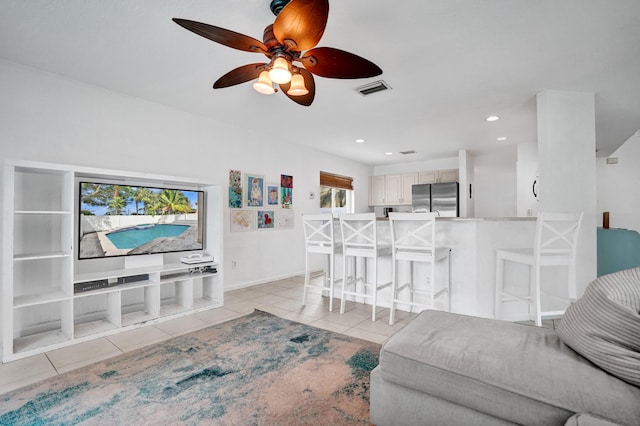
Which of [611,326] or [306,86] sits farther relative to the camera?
[306,86]

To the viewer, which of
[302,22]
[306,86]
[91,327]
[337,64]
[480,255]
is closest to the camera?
[302,22]

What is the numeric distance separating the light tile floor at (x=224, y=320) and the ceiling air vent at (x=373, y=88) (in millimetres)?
2345

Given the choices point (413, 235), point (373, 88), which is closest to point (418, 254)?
point (413, 235)

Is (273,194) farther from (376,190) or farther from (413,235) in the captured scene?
(376,190)

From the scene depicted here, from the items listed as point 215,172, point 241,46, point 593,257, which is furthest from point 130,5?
point 593,257

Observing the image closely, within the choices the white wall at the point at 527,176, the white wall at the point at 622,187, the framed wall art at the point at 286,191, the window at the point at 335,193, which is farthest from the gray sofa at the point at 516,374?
the white wall at the point at 622,187

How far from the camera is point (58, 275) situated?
108 inches

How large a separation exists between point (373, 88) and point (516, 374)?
2.70 metres

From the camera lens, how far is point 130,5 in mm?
1854

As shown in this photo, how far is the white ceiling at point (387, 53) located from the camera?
6.19 feet

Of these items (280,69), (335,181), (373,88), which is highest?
(373,88)

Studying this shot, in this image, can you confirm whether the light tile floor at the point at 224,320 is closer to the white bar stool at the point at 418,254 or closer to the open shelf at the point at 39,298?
the white bar stool at the point at 418,254

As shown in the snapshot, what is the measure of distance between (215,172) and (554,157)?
3974 mm

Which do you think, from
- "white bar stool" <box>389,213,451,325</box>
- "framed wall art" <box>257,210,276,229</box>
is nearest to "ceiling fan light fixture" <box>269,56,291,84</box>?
"white bar stool" <box>389,213,451,325</box>
